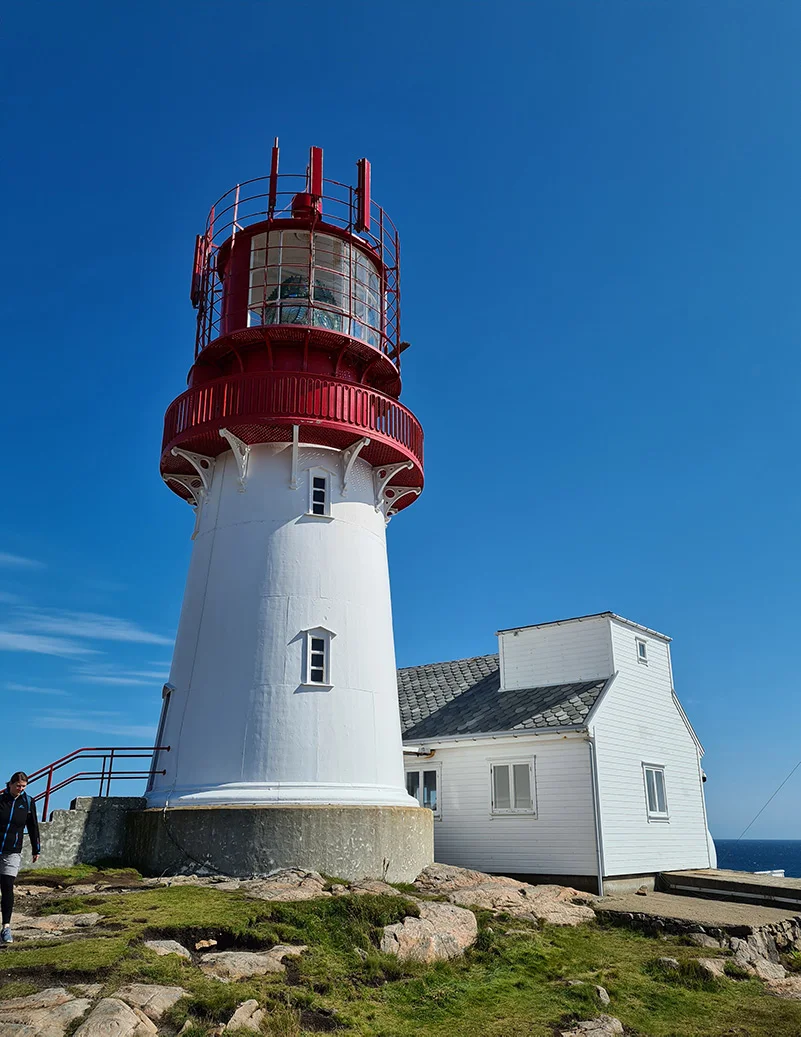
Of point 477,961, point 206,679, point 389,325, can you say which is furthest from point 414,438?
point 477,961

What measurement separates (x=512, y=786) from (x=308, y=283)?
12577mm

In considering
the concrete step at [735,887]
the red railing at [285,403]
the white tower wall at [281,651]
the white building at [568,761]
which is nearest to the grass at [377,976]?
the white tower wall at [281,651]

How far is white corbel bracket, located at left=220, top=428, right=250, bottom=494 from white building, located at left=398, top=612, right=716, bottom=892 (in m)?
8.90

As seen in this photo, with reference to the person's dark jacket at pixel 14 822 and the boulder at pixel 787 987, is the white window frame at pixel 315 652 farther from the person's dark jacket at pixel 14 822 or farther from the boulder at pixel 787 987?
the boulder at pixel 787 987

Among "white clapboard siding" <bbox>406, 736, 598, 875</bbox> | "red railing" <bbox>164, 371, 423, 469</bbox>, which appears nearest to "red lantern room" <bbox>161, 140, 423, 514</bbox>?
"red railing" <bbox>164, 371, 423, 469</bbox>

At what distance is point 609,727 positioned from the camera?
20328mm

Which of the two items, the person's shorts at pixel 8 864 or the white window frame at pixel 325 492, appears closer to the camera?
the person's shorts at pixel 8 864

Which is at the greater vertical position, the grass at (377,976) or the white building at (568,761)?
the white building at (568,761)

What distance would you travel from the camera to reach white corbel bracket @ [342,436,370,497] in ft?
56.8

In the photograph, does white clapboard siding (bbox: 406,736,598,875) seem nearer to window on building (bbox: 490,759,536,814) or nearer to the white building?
the white building

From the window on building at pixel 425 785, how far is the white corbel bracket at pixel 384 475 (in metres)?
7.83

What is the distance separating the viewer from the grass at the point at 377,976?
27.5 feet

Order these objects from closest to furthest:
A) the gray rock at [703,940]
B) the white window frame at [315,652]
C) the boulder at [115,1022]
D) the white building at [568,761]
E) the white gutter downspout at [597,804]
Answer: the boulder at [115,1022], the gray rock at [703,940], the white window frame at [315,652], the white gutter downspout at [597,804], the white building at [568,761]

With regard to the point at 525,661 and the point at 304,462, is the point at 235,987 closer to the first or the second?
the point at 304,462
